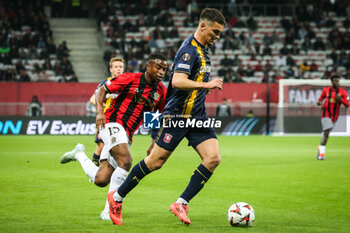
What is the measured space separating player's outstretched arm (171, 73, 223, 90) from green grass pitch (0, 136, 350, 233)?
1.48m

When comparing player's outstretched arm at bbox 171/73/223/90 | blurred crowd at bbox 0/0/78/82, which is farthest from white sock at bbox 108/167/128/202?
blurred crowd at bbox 0/0/78/82

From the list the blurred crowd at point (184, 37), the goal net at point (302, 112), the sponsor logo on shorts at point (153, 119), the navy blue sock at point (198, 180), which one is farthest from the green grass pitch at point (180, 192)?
the blurred crowd at point (184, 37)

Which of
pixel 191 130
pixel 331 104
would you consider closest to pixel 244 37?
pixel 331 104

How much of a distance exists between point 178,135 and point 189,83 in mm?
634

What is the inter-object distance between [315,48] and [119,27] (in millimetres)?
11262

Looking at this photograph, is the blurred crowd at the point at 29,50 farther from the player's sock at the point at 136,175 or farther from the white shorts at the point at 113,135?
the player's sock at the point at 136,175

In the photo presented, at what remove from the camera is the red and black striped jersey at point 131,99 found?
22.8 feet

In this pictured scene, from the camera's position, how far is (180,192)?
29.6 ft

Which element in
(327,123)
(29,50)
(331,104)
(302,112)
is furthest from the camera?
(29,50)

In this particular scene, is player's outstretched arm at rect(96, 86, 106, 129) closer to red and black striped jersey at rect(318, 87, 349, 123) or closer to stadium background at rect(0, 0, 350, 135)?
red and black striped jersey at rect(318, 87, 349, 123)

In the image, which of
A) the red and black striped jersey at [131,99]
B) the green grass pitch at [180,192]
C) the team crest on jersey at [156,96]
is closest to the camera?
the green grass pitch at [180,192]

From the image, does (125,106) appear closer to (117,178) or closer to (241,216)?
(117,178)

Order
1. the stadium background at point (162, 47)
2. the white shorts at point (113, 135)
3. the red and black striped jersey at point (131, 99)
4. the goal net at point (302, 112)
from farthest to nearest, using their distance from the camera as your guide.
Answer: the goal net at point (302, 112) < the stadium background at point (162, 47) < the red and black striped jersey at point (131, 99) < the white shorts at point (113, 135)

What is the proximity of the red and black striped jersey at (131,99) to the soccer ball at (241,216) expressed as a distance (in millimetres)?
1611
